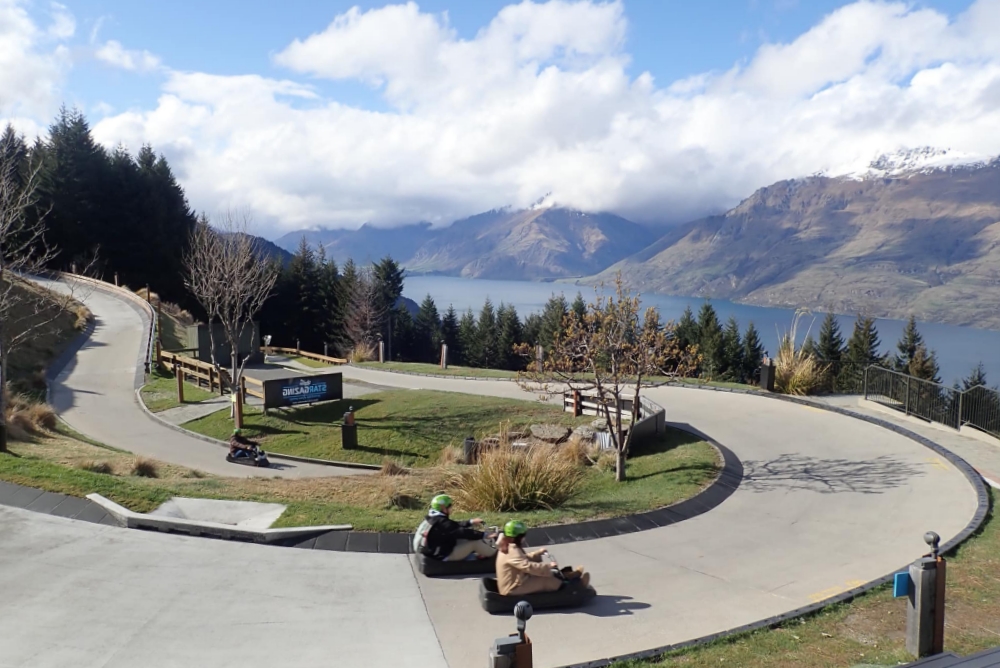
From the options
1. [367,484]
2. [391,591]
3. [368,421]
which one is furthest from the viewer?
[368,421]

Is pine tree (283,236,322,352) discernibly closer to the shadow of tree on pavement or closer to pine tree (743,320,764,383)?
pine tree (743,320,764,383)

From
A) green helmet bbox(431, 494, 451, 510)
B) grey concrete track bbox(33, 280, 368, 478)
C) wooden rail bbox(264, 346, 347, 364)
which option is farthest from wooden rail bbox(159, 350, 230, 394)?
green helmet bbox(431, 494, 451, 510)

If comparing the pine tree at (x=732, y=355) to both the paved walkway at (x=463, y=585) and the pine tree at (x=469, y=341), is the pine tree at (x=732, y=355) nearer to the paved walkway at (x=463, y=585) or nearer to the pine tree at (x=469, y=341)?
the pine tree at (x=469, y=341)

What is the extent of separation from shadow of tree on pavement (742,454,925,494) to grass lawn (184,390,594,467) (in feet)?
18.9

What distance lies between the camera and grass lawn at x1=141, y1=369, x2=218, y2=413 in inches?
996

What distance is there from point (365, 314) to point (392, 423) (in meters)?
31.8

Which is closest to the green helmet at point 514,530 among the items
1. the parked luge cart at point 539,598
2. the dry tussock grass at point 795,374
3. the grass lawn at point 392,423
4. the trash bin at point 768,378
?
the parked luge cart at point 539,598

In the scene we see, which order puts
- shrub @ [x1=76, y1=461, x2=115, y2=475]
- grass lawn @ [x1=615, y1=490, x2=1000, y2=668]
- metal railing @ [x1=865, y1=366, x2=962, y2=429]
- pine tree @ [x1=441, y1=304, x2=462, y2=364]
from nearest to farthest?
grass lawn @ [x1=615, y1=490, x2=1000, y2=668]
shrub @ [x1=76, y1=461, x2=115, y2=475]
metal railing @ [x1=865, y1=366, x2=962, y2=429]
pine tree @ [x1=441, y1=304, x2=462, y2=364]

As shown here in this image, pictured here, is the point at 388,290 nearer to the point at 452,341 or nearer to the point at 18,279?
the point at 452,341

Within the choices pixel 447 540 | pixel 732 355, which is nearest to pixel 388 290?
pixel 732 355

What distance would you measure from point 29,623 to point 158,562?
162 centimetres

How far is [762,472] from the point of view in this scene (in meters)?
13.7

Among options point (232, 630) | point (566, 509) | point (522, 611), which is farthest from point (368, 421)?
point (522, 611)

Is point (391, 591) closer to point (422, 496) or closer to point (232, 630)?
point (232, 630)
